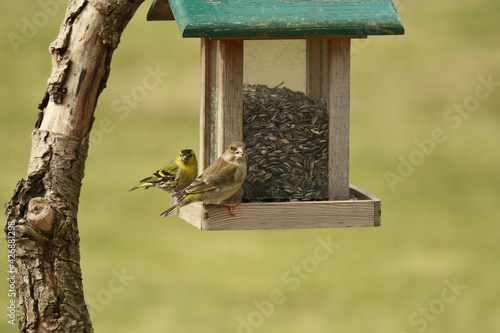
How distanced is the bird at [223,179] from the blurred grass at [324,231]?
22.1 ft

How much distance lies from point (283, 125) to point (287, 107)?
0.37 feet

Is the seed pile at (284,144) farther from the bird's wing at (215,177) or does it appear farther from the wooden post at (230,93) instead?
the bird's wing at (215,177)

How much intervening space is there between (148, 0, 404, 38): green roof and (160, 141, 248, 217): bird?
2.15ft

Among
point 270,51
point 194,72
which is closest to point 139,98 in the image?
point 194,72

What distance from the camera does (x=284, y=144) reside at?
18.0 ft

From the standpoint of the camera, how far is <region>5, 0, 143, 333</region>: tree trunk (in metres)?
4.98

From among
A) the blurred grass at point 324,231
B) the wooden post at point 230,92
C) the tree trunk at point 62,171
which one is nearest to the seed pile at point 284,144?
the wooden post at point 230,92

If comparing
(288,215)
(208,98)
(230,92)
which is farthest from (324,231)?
(230,92)

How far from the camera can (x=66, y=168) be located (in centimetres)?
506

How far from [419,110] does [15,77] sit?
7.86 meters

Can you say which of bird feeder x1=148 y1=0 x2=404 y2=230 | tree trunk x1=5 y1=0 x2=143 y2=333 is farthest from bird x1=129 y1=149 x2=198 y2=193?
tree trunk x1=5 y1=0 x2=143 y2=333

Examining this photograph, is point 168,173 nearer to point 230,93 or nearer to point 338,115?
point 230,93

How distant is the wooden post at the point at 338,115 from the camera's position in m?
5.45

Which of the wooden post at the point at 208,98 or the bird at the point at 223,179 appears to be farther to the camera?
the wooden post at the point at 208,98
